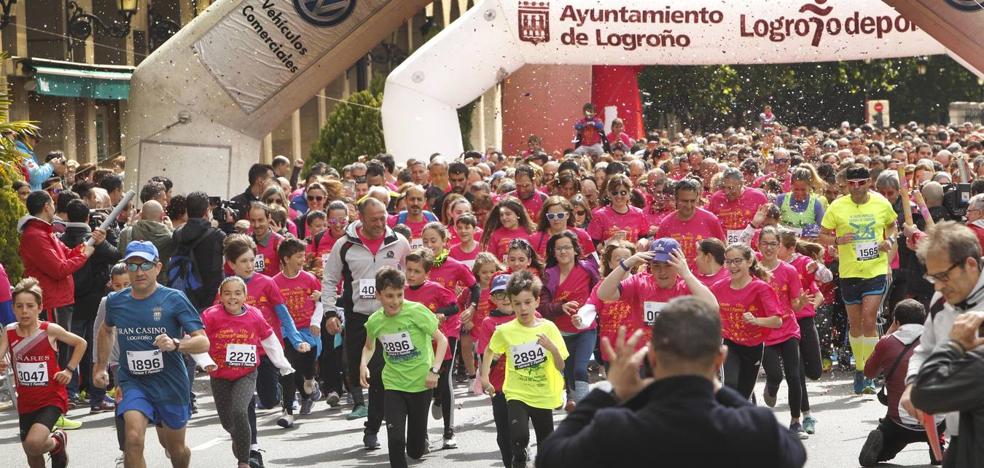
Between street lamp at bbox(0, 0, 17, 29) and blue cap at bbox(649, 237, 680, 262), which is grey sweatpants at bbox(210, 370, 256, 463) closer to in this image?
blue cap at bbox(649, 237, 680, 262)

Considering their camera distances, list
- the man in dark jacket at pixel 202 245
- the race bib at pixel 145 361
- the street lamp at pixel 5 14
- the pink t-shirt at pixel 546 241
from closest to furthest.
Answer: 1. the race bib at pixel 145 361
2. the pink t-shirt at pixel 546 241
3. the man in dark jacket at pixel 202 245
4. the street lamp at pixel 5 14

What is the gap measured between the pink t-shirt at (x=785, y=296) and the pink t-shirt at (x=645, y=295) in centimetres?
146

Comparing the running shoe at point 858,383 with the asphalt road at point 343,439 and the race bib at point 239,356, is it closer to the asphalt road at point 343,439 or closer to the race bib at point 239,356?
the asphalt road at point 343,439

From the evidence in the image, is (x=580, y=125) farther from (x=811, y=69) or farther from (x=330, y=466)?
(x=811, y=69)

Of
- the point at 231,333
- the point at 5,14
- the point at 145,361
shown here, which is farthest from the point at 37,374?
the point at 5,14

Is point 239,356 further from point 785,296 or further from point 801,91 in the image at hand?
point 801,91

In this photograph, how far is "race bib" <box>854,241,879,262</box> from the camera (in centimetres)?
1351

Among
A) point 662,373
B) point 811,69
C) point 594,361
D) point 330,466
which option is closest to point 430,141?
point 594,361

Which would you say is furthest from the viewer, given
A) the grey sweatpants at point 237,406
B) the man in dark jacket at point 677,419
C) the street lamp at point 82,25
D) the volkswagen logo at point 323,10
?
the street lamp at point 82,25

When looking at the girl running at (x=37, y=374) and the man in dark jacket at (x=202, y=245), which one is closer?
the girl running at (x=37, y=374)

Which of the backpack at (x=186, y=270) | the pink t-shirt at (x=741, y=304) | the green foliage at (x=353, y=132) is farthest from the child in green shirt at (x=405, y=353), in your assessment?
→ the green foliage at (x=353, y=132)

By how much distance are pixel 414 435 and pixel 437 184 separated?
738 cm

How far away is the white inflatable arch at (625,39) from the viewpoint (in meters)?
20.4

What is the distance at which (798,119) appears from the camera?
188 feet
